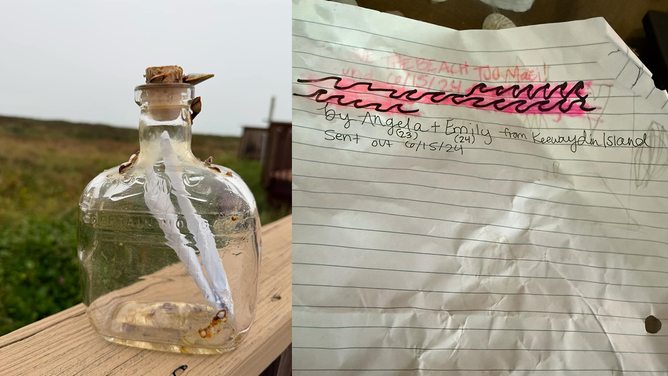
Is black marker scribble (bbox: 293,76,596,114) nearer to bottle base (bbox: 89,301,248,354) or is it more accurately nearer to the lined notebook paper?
the lined notebook paper

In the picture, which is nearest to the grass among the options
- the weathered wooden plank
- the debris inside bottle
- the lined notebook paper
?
the weathered wooden plank

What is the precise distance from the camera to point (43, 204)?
4.58 feet

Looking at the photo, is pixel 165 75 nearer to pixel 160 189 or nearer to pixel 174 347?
pixel 160 189

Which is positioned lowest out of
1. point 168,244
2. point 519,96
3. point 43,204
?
point 43,204

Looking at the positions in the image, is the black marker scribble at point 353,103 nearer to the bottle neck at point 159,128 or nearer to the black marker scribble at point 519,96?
the black marker scribble at point 519,96

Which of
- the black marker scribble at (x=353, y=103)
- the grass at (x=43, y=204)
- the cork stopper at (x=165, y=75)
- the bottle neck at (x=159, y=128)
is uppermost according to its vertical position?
the cork stopper at (x=165, y=75)

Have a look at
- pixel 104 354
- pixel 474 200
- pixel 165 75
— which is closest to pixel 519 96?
pixel 474 200

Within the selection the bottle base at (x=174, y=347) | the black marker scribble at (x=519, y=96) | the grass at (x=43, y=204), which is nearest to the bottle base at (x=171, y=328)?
the bottle base at (x=174, y=347)

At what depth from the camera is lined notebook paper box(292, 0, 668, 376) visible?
215mm

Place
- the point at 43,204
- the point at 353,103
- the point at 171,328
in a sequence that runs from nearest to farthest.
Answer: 1. the point at 353,103
2. the point at 171,328
3. the point at 43,204

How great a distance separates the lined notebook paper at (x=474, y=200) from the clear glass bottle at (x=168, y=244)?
0.12m

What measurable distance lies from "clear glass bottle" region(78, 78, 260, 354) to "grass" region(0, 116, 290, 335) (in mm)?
→ 850

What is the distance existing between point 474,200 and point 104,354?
0.97ft

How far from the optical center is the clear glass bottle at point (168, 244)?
30 cm
